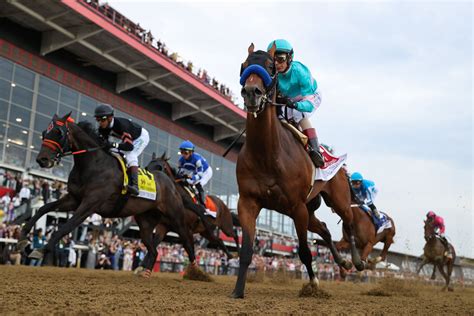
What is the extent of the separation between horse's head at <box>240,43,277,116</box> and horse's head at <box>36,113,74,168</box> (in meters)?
4.30

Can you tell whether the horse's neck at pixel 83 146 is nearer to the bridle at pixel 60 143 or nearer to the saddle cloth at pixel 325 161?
the bridle at pixel 60 143

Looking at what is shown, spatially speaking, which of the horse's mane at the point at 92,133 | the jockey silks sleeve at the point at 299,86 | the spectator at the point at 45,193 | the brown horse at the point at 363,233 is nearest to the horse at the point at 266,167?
the jockey silks sleeve at the point at 299,86

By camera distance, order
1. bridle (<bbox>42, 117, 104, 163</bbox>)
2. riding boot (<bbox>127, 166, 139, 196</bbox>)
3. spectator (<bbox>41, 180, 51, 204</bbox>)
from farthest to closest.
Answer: spectator (<bbox>41, 180, 51, 204</bbox>) → riding boot (<bbox>127, 166, 139, 196</bbox>) → bridle (<bbox>42, 117, 104, 163</bbox>)

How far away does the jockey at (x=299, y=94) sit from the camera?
266 inches

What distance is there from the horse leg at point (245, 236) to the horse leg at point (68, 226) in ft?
10.7

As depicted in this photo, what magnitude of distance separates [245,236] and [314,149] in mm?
1777

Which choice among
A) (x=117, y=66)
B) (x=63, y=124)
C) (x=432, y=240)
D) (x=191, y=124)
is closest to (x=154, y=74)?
(x=117, y=66)

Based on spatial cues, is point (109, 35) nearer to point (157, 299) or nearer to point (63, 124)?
point (63, 124)

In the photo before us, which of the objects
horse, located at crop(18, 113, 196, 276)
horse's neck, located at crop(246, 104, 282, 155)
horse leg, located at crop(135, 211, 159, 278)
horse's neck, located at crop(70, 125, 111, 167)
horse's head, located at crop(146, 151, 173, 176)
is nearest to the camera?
horse's neck, located at crop(246, 104, 282, 155)

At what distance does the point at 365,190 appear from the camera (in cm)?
1391

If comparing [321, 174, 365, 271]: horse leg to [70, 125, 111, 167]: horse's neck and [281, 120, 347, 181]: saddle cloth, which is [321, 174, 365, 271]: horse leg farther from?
[70, 125, 111, 167]: horse's neck

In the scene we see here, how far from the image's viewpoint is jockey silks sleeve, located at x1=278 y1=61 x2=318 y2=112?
6977 mm

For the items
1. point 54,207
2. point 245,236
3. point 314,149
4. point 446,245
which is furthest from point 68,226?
point 446,245

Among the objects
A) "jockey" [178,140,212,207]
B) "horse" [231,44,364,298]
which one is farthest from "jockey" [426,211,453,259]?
"horse" [231,44,364,298]
